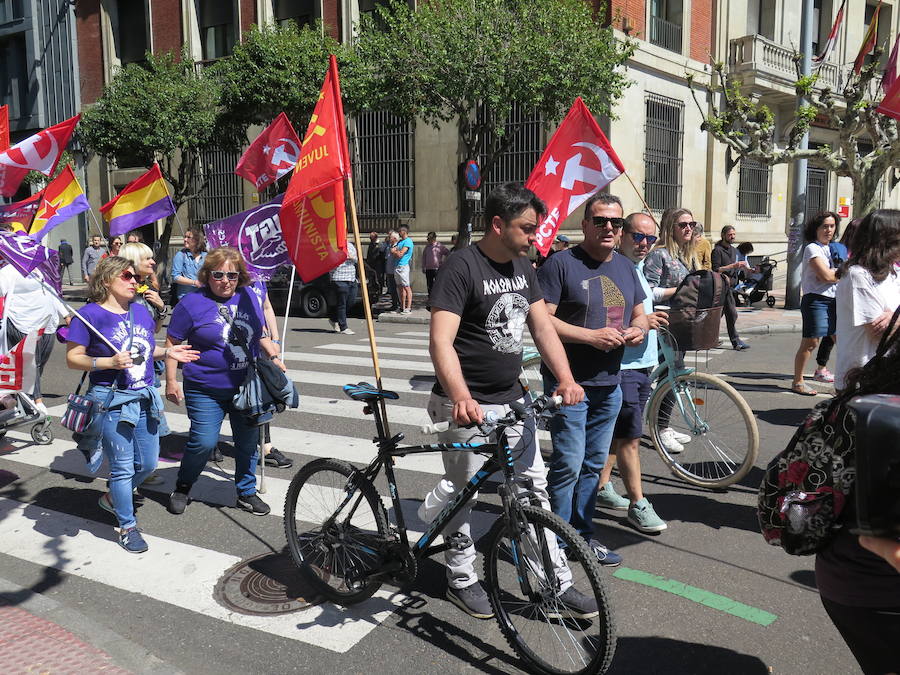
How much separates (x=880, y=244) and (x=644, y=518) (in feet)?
6.55

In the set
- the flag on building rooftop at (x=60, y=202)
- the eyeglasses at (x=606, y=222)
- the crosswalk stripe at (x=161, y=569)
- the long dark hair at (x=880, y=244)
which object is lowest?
the crosswalk stripe at (x=161, y=569)

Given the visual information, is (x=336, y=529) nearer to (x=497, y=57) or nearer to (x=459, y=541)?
(x=459, y=541)

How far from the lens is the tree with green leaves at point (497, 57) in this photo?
1599 centimetres

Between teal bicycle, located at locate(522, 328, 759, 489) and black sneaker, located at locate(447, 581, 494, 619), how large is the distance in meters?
2.03

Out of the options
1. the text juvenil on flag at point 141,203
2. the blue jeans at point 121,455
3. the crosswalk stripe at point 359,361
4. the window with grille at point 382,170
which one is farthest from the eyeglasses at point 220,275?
the window with grille at point 382,170

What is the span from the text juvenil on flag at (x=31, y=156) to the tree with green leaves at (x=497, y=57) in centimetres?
1034

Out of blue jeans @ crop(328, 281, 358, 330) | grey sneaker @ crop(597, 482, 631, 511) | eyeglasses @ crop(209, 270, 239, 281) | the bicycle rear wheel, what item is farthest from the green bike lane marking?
blue jeans @ crop(328, 281, 358, 330)

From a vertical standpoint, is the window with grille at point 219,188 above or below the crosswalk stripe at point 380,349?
above

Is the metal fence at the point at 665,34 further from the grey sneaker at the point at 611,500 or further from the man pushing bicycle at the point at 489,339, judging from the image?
the man pushing bicycle at the point at 489,339

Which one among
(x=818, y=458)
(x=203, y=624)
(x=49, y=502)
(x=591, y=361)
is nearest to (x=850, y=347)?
(x=591, y=361)

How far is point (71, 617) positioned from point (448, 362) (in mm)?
2098

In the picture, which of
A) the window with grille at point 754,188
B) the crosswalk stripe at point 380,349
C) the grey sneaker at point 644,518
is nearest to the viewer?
the grey sneaker at point 644,518

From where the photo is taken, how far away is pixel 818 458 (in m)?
1.94

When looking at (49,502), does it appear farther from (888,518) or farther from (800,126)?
(800,126)
